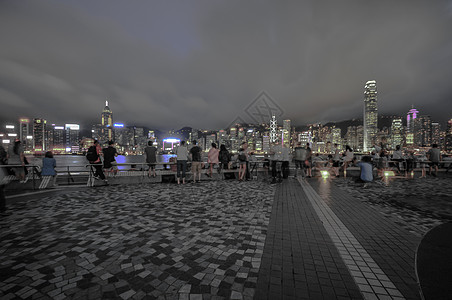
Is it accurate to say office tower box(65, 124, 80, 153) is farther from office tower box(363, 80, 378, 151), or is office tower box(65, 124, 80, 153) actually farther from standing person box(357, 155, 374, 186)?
office tower box(363, 80, 378, 151)

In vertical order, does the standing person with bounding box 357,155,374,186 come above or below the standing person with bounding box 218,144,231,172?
below

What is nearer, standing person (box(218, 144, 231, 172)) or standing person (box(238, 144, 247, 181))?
standing person (box(238, 144, 247, 181))

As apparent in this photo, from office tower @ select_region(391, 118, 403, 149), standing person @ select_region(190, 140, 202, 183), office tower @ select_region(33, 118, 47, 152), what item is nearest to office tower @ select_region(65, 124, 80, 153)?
office tower @ select_region(33, 118, 47, 152)

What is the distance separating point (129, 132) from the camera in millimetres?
172875

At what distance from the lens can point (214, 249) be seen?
3094 millimetres

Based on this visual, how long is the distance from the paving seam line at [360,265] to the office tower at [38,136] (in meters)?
187

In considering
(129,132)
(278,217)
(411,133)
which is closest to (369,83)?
(411,133)

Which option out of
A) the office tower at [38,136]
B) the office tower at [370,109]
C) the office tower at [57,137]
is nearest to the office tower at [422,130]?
the office tower at [370,109]

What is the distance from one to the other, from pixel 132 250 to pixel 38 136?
19049 centimetres

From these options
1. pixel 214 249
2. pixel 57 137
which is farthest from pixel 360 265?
pixel 57 137

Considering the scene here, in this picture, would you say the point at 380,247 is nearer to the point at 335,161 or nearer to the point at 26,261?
the point at 26,261

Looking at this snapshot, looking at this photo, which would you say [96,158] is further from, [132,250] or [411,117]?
[411,117]

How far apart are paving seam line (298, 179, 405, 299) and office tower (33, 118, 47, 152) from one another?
186781 millimetres

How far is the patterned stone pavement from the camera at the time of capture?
7.16 ft
